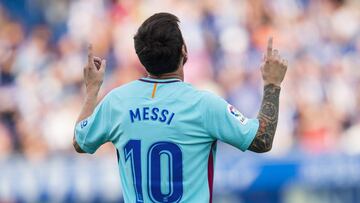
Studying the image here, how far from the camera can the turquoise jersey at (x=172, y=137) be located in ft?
15.9

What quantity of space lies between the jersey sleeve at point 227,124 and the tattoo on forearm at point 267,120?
31 millimetres

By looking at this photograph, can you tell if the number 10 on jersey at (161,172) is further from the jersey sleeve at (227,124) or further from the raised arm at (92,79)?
the raised arm at (92,79)

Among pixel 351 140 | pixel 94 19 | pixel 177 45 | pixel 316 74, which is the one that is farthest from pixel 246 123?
pixel 94 19

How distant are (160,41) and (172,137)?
1.40ft

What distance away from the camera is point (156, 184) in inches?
192

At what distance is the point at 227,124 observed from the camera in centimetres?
483

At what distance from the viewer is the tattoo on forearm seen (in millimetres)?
4848

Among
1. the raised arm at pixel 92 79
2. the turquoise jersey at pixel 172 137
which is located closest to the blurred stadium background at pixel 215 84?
the raised arm at pixel 92 79

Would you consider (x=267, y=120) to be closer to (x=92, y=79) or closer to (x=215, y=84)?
(x=92, y=79)

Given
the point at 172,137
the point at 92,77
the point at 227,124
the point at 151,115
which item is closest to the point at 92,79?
the point at 92,77

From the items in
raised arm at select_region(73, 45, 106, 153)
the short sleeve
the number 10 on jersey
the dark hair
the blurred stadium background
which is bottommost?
the blurred stadium background

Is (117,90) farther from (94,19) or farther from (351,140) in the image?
(94,19)

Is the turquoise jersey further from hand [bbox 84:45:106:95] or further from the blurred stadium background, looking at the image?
the blurred stadium background

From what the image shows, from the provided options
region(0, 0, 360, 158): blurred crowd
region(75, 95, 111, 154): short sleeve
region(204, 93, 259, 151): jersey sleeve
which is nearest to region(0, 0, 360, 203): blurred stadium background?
region(0, 0, 360, 158): blurred crowd
